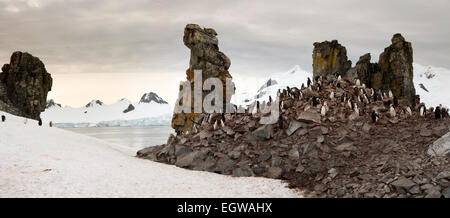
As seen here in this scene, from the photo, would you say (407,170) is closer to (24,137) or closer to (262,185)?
(262,185)

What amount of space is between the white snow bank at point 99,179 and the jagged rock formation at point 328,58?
127 feet

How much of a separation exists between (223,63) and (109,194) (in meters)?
34.1

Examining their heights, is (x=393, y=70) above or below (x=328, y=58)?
above

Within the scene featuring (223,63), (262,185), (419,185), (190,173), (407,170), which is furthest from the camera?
(223,63)

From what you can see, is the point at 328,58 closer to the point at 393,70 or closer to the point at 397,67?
the point at 397,67

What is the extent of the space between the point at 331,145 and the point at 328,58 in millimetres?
36628

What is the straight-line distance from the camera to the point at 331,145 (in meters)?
20.5

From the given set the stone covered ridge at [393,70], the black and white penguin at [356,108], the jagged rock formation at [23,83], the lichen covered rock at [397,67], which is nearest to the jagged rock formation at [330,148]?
the black and white penguin at [356,108]

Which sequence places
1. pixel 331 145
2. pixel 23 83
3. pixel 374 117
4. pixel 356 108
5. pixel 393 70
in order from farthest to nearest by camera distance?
1. pixel 23 83
2. pixel 393 70
3. pixel 356 108
4. pixel 374 117
5. pixel 331 145

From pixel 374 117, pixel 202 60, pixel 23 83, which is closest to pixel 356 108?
pixel 374 117

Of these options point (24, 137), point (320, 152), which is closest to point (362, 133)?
point (320, 152)

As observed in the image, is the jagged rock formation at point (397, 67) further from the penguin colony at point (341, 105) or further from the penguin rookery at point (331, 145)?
the penguin rookery at point (331, 145)

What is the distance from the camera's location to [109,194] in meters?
15.0

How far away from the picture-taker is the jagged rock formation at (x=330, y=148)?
15.7 meters
